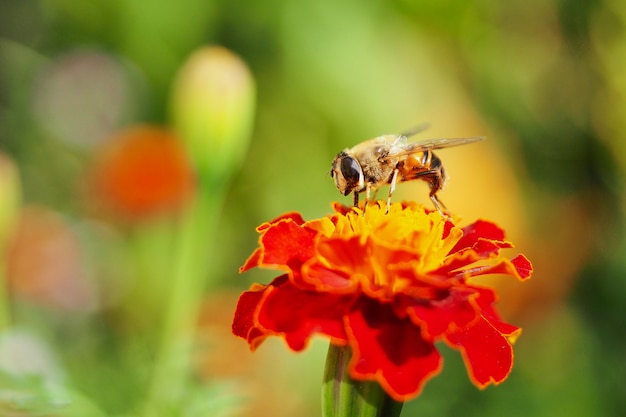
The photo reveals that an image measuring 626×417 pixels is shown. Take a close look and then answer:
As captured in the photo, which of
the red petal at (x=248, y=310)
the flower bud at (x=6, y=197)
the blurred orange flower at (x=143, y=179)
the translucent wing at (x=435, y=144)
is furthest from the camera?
the blurred orange flower at (x=143, y=179)

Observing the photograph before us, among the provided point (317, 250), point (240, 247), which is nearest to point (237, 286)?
point (240, 247)

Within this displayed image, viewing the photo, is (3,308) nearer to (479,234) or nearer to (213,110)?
(213,110)

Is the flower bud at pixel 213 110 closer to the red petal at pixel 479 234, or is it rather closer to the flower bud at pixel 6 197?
the flower bud at pixel 6 197

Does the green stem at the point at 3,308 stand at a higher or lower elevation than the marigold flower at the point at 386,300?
higher

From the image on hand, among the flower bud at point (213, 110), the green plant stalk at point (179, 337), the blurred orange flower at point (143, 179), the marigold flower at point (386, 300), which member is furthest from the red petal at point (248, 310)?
the blurred orange flower at point (143, 179)

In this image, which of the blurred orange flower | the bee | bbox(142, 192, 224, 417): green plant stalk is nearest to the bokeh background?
the blurred orange flower

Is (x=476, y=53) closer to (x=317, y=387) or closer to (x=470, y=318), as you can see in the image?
(x=317, y=387)
